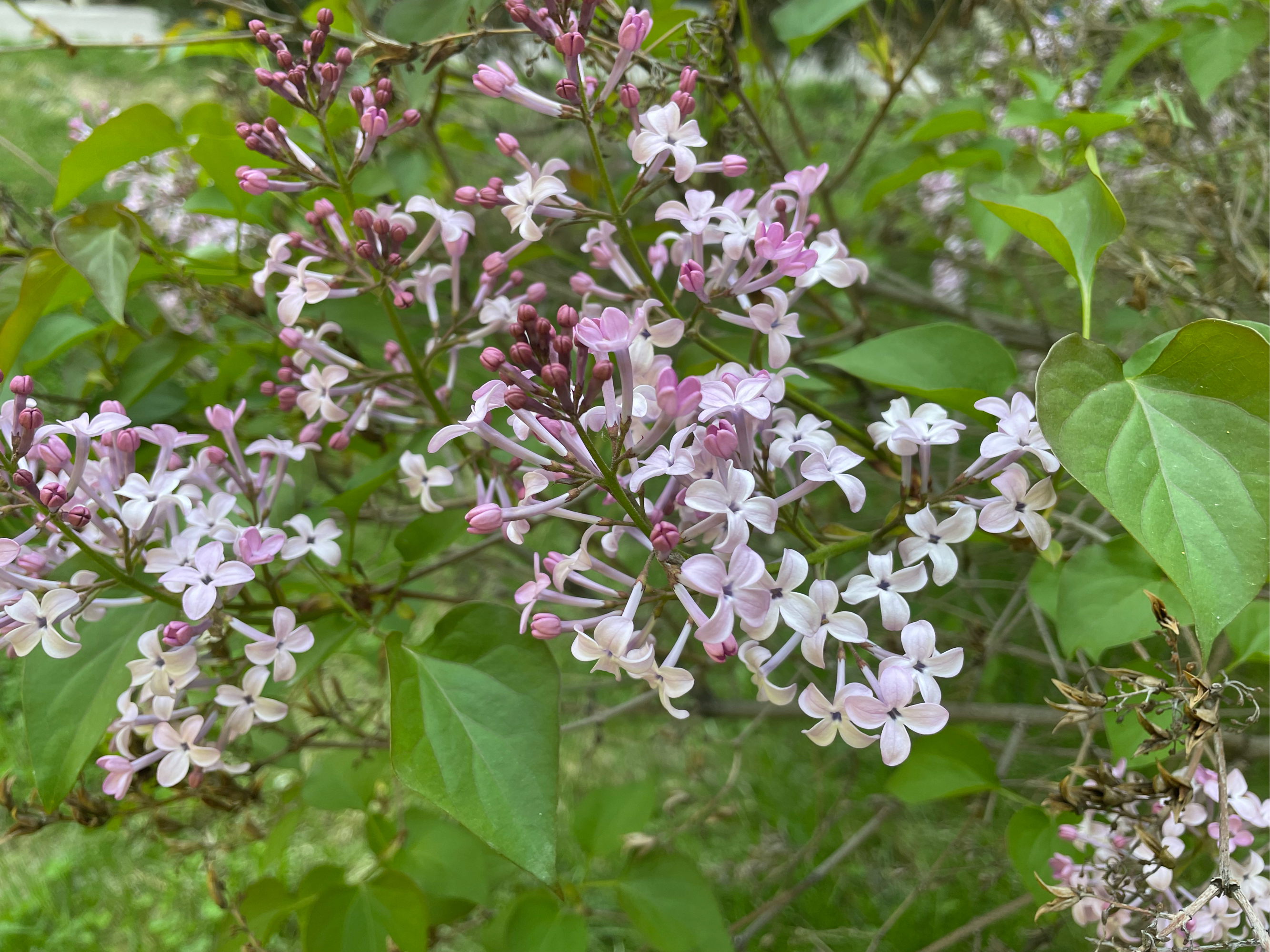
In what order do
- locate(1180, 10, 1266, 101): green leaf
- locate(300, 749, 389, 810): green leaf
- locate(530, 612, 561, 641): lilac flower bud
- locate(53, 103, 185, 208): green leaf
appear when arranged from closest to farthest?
1. locate(530, 612, 561, 641): lilac flower bud
2. locate(53, 103, 185, 208): green leaf
3. locate(1180, 10, 1266, 101): green leaf
4. locate(300, 749, 389, 810): green leaf

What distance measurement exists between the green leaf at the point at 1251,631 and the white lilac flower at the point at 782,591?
2.01 feet

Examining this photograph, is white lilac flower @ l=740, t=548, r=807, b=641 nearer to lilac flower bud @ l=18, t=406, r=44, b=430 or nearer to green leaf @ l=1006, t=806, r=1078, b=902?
green leaf @ l=1006, t=806, r=1078, b=902

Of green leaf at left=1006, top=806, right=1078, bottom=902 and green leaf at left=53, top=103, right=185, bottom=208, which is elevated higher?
green leaf at left=53, top=103, right=185, bottom=208

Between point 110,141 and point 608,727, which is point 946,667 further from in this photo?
point 608,727

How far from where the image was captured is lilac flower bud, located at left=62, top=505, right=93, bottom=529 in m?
0.80

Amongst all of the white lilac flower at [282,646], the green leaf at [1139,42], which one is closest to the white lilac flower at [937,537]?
the white lilac flower at [282,646]

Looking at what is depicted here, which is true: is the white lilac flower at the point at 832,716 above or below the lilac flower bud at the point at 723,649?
below

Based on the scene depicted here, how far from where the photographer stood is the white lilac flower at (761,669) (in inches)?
27.0

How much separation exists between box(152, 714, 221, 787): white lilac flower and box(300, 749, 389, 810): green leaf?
491 millimetres

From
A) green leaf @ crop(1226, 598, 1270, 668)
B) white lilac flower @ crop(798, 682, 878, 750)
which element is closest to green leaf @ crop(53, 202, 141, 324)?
white lilac flower @ crop(798, 682, 878, 750)

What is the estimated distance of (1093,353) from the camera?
73 cm

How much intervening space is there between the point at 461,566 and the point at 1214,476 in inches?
74.5

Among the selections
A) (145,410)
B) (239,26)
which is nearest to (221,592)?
(145,410)

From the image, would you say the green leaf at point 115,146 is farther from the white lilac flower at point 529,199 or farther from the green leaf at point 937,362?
the green leaf at point 937,362
